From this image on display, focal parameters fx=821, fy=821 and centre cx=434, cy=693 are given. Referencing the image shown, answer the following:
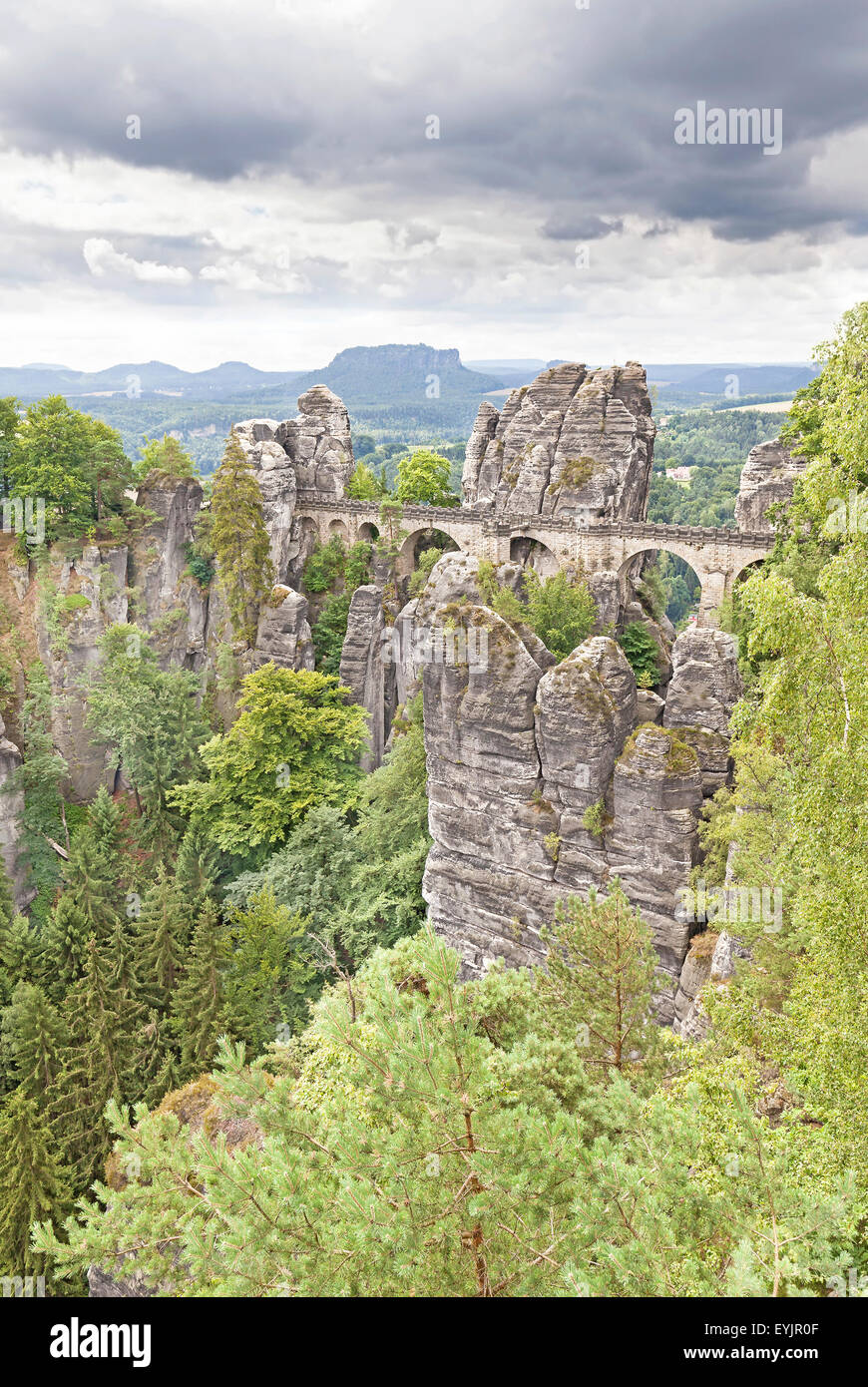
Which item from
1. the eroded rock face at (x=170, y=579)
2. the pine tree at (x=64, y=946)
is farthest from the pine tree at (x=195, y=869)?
the eroded rock face at (x=170, y=579)

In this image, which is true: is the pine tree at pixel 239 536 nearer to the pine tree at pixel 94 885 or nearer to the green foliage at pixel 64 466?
the green foliage at pixel 64 466

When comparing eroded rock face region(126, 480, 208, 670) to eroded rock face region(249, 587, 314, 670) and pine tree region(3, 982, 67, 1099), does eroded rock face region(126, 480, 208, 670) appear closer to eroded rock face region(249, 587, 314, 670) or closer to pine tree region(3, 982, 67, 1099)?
eroded rock face region(249, 587, 314, 670)

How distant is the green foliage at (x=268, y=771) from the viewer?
1085 inches

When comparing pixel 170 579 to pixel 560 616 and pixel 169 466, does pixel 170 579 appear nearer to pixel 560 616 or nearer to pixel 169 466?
pixel 169 466

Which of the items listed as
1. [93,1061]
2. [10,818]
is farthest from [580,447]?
[93,1061]

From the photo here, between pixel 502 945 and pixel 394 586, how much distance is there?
21308 mm

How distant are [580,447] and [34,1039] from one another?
2970cm

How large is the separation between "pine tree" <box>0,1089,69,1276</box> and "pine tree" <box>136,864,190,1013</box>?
4743 millimetres

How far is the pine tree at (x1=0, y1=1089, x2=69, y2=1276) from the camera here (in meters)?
19.0

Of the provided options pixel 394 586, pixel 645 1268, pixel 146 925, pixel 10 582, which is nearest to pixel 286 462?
pixel 394 586

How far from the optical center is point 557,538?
117ft

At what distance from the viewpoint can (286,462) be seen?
3744 centimetres

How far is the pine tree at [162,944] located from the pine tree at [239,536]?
13.2 metres

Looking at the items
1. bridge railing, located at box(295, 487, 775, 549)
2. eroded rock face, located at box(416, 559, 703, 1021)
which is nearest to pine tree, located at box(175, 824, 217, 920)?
eroded rock face, located at box(416, 559, 703, 1021)
